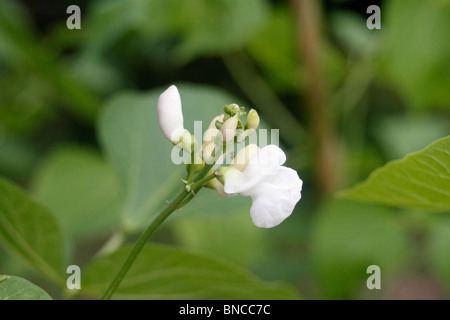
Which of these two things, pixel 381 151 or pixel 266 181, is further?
pixel 381 151

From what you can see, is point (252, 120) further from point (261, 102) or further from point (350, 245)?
point (261, 102)

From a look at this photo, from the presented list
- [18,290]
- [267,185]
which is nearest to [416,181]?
[267,185]

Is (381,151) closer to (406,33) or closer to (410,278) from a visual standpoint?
(406,33)

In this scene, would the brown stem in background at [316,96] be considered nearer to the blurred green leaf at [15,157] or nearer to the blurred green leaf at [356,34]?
the blurred green leaf at [356,34]

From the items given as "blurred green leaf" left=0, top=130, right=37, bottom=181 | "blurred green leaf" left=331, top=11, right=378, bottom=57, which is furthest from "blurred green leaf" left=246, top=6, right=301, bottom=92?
"blurred green leaf" left=0, top=130, right=37, bottom=181

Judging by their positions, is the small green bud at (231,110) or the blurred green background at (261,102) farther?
the blurred green background at (261,102)

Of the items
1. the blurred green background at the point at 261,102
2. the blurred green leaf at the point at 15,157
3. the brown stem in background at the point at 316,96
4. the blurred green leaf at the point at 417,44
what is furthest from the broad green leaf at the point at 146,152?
the blurred green leaf at the point at 15,157

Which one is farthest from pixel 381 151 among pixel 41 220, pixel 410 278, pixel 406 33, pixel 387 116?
pixel 41 220
